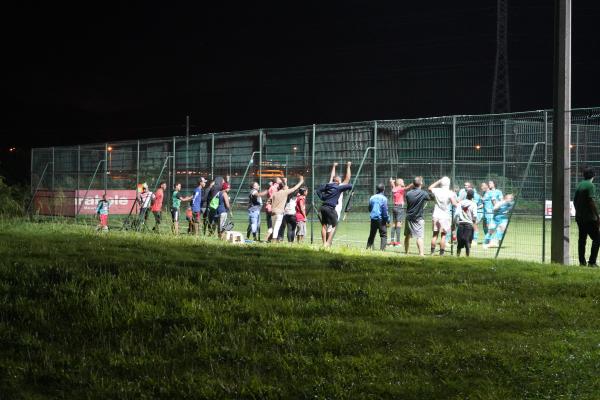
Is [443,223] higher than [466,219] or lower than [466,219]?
lower

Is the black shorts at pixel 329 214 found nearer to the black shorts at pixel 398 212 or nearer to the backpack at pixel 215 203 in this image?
the black shorts at pixel 398 212

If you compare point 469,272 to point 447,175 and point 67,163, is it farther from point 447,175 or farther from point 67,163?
point 67,163

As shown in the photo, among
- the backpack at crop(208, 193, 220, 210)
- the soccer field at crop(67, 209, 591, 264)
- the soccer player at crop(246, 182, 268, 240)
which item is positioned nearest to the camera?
the soccer field at crop(67, 209, 591, 264)

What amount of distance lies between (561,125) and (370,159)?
8.41m

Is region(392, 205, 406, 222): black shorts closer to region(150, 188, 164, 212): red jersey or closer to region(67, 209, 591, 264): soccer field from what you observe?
region(67, 209, 591, 264): soccer field

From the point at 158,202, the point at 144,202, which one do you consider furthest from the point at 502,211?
the point at 144,202

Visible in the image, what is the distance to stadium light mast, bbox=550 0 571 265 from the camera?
12.0 m

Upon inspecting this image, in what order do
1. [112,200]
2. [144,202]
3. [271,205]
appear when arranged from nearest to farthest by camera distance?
[271,205] → [144,202] → [112,200]

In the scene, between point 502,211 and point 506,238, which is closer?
point 502,211

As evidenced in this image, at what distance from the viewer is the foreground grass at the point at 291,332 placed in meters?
4.54

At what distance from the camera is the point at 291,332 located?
5703mm

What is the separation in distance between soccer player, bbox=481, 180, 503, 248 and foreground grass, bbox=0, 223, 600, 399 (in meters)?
8.85

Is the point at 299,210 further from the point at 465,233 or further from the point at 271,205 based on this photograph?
the point at 465,233

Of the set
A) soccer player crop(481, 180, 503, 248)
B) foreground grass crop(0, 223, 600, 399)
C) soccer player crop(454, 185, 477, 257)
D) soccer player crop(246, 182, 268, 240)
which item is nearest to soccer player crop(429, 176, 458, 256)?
soccer player crop(454, 185, 477, 257)
